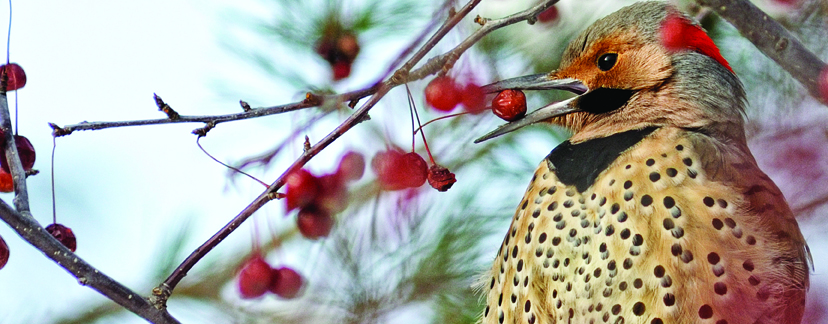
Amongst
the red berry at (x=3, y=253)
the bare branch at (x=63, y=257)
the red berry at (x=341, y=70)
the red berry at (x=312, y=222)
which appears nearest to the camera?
the bare branch at (x=63, y=257)

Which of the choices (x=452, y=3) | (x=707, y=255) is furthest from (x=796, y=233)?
(x=452, y=3)

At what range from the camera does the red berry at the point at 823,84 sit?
2.48 ft

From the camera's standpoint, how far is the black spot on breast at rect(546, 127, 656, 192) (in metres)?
0.87

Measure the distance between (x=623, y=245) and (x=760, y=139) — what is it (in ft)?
0.58

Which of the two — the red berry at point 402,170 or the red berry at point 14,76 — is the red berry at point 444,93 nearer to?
the red berry at point 402,170

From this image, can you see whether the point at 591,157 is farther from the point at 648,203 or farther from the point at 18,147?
the point at 18,147

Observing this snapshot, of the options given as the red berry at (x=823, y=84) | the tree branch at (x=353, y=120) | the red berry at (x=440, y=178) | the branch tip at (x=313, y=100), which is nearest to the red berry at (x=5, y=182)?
the tree branch at (x=353, y=120)

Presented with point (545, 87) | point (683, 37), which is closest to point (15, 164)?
point (545, 87)

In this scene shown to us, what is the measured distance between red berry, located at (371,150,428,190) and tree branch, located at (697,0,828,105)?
376 mm

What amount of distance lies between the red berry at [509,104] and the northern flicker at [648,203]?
2 cm

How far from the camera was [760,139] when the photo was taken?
2.29 ft

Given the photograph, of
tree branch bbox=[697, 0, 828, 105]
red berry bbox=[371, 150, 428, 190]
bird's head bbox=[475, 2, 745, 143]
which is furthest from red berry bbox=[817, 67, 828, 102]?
red berry bbox=[371, 150, 428, 190]

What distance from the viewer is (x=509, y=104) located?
89cm

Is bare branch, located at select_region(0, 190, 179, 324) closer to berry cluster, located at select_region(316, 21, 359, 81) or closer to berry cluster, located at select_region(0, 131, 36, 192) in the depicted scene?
berry cluster, located at select_region(0, 131, 36, 192)
